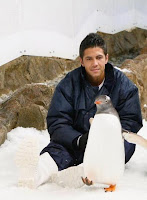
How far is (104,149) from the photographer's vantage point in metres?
1.84

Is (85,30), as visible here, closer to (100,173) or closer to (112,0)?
(112,0)

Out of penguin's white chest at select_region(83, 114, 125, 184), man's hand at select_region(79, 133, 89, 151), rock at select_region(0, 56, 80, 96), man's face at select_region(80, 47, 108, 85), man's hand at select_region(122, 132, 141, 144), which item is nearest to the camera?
penguin's white chest at select_region(83, 114, 125, 184)

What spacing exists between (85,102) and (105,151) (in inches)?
24.9

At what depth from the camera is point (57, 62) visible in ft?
15.4

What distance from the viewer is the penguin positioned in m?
1.83

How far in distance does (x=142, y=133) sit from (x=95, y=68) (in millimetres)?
1541

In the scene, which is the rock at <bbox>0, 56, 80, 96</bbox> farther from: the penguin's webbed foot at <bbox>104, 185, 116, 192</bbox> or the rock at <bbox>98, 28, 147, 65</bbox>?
the penguin's webbed foot at <bbox>104, 185, 116, 192</bbox>

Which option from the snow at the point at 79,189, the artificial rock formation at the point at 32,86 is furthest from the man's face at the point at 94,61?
the artificial rock formation at the point at 32,86

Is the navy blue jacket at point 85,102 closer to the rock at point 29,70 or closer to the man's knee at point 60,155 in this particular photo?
the man's knee at point 60,155

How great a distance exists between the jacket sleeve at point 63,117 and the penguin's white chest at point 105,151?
0.40 m

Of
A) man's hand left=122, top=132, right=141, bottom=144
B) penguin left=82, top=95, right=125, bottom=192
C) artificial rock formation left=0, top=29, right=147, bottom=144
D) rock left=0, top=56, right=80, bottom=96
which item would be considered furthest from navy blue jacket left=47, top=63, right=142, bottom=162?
rock left=0, top=56, right=80, bottom=96

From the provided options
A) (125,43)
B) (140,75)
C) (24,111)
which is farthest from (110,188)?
(125,43)

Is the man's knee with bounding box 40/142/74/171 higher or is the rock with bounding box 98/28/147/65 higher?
the rock with bounding box 98/28/147/65

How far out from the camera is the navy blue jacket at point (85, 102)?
2.38m
